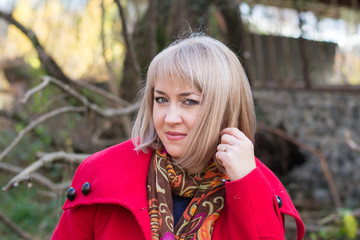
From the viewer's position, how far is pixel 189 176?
64.0 inches

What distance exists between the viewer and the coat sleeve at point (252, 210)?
1.42 m

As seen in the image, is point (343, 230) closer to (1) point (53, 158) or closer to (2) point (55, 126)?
(1) point (53, 158)

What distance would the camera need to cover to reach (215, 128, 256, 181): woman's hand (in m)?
1.46

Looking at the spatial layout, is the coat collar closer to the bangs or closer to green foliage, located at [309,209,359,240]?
the bangs

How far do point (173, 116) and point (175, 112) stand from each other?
0.06ft

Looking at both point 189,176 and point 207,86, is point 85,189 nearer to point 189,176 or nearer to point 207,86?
point 189,176

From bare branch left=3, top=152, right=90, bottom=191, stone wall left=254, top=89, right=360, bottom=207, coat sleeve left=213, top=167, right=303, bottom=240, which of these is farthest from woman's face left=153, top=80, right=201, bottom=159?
stone wall left=254, top=89, right=360, bottom=207

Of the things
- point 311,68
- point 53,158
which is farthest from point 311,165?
point 53,158

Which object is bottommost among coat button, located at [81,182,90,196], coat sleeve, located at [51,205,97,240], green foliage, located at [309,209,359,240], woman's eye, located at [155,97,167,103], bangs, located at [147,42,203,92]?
green foliage, located at [309,209,359,240]

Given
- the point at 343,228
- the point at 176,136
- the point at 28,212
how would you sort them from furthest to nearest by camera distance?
the point at 28,212, the point at 343,228, the point at 176,136

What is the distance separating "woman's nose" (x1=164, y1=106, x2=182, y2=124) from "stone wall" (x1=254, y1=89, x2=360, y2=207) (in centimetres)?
322

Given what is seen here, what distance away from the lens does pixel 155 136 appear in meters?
1.71

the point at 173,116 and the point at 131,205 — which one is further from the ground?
the point at 173,116

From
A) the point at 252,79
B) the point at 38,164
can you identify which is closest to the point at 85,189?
the point at 38,164
